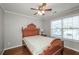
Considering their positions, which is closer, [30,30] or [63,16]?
[63,16]

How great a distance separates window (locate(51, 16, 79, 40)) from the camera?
1.24 metres

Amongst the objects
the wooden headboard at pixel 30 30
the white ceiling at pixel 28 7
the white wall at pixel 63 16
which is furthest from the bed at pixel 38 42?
the white ceiling at pixel 28 7

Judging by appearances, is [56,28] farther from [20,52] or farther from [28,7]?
[20,52]

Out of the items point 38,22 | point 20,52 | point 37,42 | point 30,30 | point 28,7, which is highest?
point 28,7

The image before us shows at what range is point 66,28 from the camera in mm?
1328

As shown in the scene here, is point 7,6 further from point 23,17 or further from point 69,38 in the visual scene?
point 69,38

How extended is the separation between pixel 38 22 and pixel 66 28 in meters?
0.46

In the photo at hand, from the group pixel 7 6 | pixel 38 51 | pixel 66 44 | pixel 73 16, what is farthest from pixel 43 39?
pixel 7 6


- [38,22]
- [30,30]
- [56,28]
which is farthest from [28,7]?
[56,28]

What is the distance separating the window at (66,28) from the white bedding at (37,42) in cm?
18

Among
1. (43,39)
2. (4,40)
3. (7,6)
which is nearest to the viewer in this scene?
(7,6)

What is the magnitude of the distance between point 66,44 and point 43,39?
Result: 402mm

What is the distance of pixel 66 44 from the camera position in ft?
4.41

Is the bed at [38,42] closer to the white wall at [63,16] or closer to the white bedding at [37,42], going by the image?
the white bedding at [37,42]
